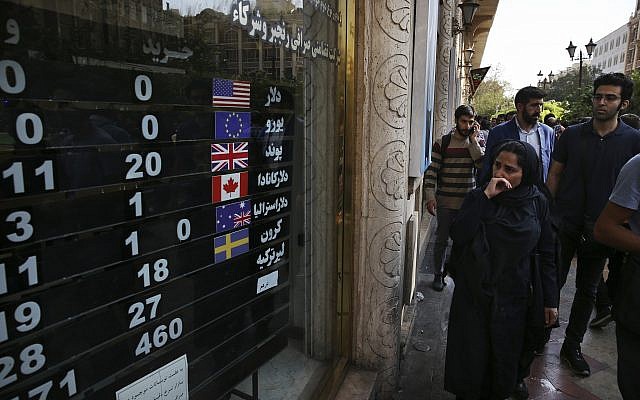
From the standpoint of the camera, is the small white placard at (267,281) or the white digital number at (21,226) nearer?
the white digital number at (21,226)

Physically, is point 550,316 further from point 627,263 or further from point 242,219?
point 242,219

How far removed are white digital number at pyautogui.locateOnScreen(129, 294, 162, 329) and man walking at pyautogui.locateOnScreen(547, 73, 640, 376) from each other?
293 cm

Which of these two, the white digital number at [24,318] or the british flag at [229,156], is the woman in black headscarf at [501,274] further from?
the white digital number at [24,318]

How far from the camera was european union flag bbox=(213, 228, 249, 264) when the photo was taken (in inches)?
64.5

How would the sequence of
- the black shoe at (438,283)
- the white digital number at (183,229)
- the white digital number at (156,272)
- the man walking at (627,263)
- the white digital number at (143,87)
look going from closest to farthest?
1. the white digital number at (143,87)
2. the white digital number at (156,272)
3. the white digital number at (183,229)
4. the man walking at (627,263)
5. the black shoe at (438,283)

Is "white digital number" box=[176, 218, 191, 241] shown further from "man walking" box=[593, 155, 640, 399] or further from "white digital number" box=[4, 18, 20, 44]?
"man walking" box=[593, 155, 640, 399]

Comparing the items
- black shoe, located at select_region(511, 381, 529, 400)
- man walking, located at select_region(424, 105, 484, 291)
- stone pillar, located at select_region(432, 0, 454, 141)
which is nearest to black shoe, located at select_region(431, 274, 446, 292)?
man walking, located at select_region(424, 105, 484, 291)

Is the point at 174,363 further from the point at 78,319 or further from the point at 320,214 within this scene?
the point at 320,214

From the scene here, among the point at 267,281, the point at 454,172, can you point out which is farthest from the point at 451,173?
the point at 267,281

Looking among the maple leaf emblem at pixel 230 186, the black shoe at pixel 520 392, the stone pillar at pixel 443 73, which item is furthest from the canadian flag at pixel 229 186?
the stone pillar at pixel 443 73

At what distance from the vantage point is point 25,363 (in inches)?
41.2

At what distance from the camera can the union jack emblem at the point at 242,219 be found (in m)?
1.71

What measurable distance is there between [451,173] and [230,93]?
373 centimetres

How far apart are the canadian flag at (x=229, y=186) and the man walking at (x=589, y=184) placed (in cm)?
261
